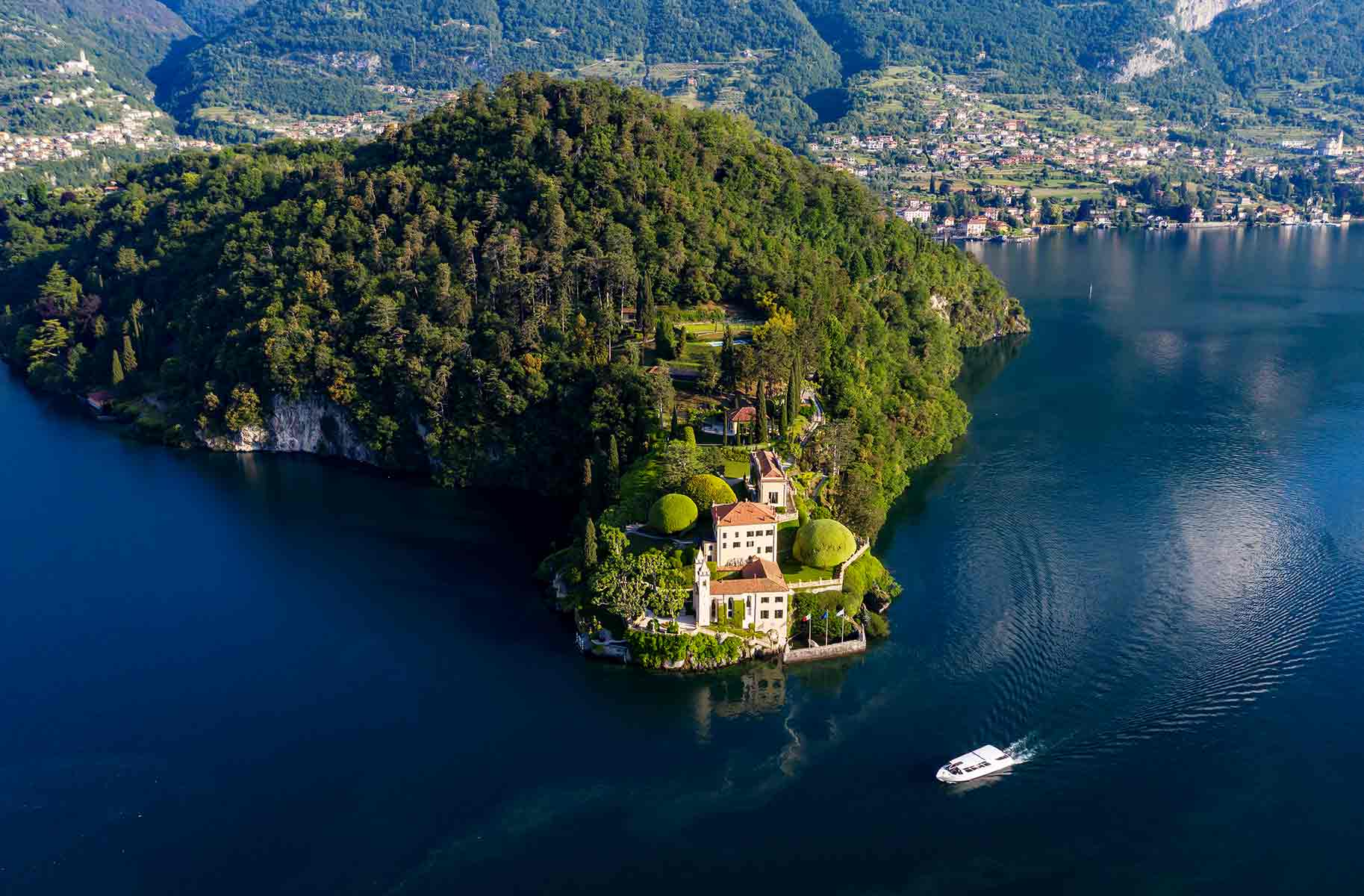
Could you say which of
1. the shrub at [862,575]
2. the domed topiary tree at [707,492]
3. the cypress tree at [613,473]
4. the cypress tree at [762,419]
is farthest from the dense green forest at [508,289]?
the domed topiary tree at [707,492]

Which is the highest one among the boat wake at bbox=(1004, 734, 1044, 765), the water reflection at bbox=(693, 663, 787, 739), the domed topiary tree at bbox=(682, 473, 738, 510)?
the domed topiary tree at bbox=(682, 473, 738, 510)

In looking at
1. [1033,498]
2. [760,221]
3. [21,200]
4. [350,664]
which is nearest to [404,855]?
[350,664]

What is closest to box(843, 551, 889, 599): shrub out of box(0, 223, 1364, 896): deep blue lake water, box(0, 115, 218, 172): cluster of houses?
box(0, 223, 1364, 896): deep blue lake water

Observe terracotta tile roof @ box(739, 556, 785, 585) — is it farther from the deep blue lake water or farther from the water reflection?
the deep blue lake water

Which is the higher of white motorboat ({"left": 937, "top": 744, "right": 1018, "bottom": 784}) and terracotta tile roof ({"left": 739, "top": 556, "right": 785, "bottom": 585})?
terracotta tile roof ({"left": 739, "top": 556, "right": 785, "bottom": 585})

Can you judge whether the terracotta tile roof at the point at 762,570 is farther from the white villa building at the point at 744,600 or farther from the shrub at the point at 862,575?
the shrub at the point at 862,575

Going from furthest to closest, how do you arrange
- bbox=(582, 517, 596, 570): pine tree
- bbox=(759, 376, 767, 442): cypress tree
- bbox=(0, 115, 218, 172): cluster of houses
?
bbox=(0, 115, 218, 172): cluster of houses → bbox=(759, 376, 767, 442): cypress tree → bbox=(582, 517, 596, 570): pine tree

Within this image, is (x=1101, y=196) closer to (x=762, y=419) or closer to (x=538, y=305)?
(x=538, y=305)
